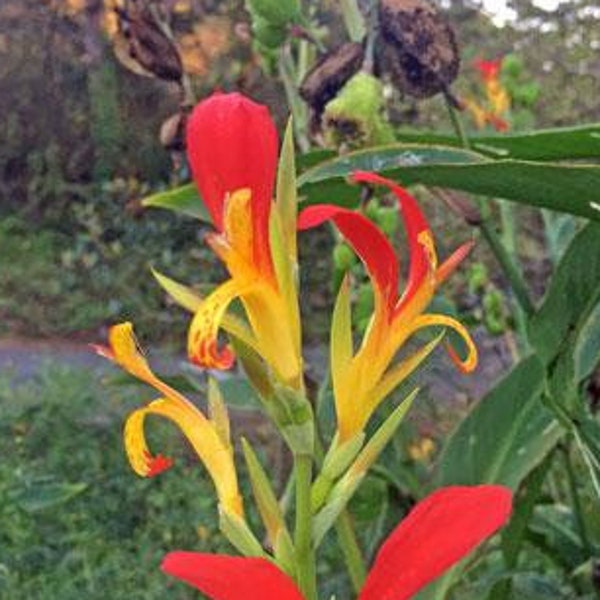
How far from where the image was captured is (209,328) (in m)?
0.59

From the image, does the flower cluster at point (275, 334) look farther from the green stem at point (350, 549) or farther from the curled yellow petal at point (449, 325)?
the green stem at point (350, 549)

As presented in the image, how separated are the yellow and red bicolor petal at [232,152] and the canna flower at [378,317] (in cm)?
3

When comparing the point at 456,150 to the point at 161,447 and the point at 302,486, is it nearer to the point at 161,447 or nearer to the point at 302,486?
the point at 302,486

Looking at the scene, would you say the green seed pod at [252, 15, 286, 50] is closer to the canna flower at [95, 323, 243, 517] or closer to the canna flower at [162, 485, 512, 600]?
the canna flower at [95, 323, 243, 517]

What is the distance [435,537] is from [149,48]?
839 millimetres

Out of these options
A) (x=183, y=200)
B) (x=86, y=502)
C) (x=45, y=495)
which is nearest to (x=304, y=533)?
(x=183, y=200)

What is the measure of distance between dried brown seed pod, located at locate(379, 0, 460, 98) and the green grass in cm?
105

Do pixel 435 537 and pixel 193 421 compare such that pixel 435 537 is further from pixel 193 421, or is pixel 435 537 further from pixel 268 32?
pixel 268 32

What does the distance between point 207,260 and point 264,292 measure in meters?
5.82

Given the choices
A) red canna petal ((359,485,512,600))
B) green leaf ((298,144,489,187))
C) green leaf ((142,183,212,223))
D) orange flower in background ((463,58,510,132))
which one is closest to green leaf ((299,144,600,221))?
green leaf ((298,144,489,187))

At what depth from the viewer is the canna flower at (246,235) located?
1.96ft

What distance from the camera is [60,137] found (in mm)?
7242

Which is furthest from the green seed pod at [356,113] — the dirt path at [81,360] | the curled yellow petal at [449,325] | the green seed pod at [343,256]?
the dirt path at [81,360]

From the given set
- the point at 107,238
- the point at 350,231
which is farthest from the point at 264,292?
the point at 107,238
